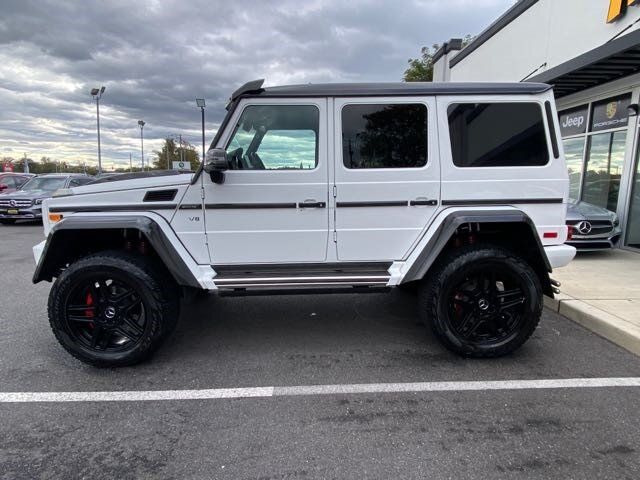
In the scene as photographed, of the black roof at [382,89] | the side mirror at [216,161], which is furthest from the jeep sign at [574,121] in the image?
the side mirror at [216,161]

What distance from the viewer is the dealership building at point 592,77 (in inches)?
307

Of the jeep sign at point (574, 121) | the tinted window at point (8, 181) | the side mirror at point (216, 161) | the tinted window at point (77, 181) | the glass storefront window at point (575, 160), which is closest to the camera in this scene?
the side mirror at point (216, 161)

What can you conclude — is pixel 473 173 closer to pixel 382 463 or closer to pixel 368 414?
pixel 368 414

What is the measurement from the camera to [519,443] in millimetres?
2545

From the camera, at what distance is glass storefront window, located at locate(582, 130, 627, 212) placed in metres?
8.61

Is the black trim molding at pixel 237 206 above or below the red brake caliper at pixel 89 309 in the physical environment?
above

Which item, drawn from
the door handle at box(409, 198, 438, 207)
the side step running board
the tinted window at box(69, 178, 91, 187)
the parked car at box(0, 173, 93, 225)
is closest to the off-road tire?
the side step running board

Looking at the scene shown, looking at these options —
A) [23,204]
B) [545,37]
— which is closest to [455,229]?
[545,37]

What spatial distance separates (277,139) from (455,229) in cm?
166

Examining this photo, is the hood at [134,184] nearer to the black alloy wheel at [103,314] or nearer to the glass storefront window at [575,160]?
the black alloy wheel at [103,314]

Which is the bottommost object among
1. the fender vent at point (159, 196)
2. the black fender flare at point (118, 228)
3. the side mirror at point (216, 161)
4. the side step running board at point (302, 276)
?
the side step running board at point (302, 276)

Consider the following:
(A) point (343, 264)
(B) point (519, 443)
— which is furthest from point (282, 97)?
(B) point (519, 443)

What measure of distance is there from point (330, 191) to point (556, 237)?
2.02 m

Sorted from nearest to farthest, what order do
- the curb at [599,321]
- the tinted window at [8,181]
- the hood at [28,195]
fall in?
the curb at [599,321] < the hood at [28,195] < the tinted window at [8,181]
